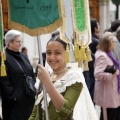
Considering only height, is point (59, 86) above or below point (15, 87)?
above

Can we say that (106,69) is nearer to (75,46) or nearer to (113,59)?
(113,59)

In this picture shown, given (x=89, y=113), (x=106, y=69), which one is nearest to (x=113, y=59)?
(x=106, y=69)

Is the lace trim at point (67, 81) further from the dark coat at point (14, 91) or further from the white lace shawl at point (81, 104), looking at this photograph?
the dark coat at point (14, 91)

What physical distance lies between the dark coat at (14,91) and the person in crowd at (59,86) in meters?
1.87

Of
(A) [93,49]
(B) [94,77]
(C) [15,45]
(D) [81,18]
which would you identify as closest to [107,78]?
(B) [94,77]

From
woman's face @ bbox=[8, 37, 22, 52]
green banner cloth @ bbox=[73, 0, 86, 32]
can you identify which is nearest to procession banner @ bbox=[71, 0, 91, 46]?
green banner cloth @ bbox=[73, 0, 86, 32]

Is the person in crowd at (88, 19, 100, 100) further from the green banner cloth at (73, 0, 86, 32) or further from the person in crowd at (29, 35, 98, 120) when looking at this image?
the person in crowd at (29, 35, 98, 120)

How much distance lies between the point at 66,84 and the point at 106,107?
3.46 metres

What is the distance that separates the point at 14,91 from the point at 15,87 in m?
0.05

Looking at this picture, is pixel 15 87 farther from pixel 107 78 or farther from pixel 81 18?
pixel 81 18

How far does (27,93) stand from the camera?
5648 millimetres

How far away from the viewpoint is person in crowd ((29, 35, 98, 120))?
11.0ft

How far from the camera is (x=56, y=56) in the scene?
11.8ft

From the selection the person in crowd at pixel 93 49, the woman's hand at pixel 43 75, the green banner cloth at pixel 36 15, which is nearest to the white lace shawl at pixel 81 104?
the woman's hand at pixel 43 75
